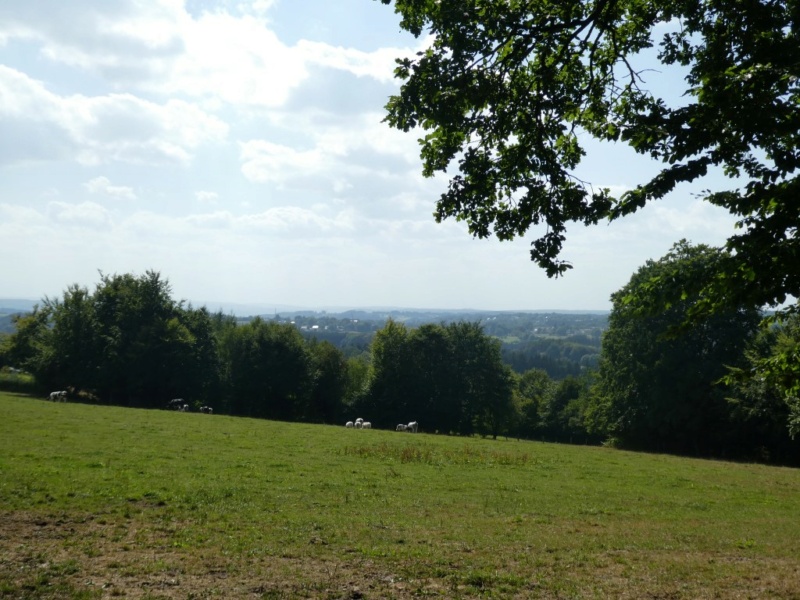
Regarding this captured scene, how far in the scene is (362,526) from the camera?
1298cm

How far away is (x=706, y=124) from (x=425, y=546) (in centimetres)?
859

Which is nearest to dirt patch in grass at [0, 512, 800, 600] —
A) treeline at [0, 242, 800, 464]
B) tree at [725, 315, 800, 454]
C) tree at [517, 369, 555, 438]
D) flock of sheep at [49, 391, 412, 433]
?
tree at [725, 315, 800, 454]

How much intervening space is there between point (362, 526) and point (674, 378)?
3934cm

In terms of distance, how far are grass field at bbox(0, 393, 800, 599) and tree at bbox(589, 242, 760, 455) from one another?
64.0 feet

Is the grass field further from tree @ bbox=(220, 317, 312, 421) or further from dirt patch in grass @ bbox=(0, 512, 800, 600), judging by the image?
tree @ bbox=(220, 317, 312, 421)

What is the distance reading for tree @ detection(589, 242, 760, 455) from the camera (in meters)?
44.5

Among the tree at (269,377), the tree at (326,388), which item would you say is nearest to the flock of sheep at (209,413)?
the tree at (269,377)

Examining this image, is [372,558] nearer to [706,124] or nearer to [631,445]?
[706,124]

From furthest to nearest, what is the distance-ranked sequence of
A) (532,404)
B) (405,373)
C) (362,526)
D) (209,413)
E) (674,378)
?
(532,404), (405,373), (209,413), (674,378), (362,526)

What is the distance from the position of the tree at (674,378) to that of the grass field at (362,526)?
19.5m

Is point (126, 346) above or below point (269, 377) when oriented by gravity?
above

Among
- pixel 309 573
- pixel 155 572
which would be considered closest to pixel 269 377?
pixel 155 572

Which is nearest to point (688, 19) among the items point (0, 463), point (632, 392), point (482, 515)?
point (482, 515)

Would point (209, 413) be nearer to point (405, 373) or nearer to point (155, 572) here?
point (405, 373)
